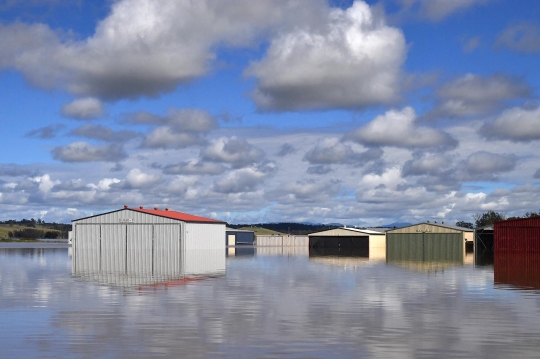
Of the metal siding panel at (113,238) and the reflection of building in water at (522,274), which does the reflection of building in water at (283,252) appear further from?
the reflection of building in water at (522,274)

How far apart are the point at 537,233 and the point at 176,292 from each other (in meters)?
45.7

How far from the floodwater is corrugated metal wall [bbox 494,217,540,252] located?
29.7 metres

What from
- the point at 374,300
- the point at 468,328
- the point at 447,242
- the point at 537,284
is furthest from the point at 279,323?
the point at 447,242

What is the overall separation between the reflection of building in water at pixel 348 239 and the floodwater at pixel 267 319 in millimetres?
76034

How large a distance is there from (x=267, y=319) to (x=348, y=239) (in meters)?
97.5

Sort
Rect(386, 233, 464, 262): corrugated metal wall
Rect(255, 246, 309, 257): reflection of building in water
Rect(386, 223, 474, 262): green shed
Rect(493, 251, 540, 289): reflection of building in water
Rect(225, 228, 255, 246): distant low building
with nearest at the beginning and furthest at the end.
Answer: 1. Rect(493, 251, 540, 289): reflection of building in water
2. Rect(255, 246, 309, 257): reflection of building in water
3. Rect(386, 233, 464, 262): corrugated metal wall
4. Rect(386, 223, 474, 262): green shed
5. Rect(225, 228, 255, 246): distant low building

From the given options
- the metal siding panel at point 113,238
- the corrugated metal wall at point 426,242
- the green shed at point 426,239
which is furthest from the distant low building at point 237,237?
the metal siding panel at point 113,238

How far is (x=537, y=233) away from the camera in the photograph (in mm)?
65875

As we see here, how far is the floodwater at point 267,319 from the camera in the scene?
17672 mm

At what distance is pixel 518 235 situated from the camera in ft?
233

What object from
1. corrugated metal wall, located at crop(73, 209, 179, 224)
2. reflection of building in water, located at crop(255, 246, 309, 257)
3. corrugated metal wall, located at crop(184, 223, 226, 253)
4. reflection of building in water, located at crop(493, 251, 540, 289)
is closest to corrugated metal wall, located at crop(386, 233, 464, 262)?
reflection of building in water, located at crop(255, 246, 309, 257)

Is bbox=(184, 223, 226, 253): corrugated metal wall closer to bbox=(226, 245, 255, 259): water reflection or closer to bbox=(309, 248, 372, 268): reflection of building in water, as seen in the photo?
bbox=(226, 245, 255, 259): water reflection

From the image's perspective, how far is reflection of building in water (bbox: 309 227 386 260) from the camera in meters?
116

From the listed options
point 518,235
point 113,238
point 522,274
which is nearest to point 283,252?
point 113,238
